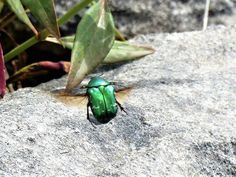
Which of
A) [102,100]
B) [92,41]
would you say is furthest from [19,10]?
[102,100]

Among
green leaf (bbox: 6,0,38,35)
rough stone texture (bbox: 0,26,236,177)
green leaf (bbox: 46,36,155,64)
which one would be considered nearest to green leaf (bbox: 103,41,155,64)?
green leaf (bbox: 46,36,155,64)

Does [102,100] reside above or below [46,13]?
below

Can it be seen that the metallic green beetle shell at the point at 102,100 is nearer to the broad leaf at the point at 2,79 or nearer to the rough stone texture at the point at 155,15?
the broad leaf at the point at 2,79

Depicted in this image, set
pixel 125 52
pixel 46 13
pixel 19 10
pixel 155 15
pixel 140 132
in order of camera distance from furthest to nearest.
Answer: pixel 155 15 < pixel 125 52 < pixel 19 10 < pixel 46 13 < pixel 140 132

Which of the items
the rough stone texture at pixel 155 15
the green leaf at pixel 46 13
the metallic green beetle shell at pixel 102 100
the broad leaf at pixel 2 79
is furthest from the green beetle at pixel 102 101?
the rough stone texture at pixel 155 15

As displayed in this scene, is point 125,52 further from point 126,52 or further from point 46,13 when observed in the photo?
point 46,13

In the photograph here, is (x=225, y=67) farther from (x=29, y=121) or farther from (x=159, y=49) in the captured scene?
(x=29, y=121)

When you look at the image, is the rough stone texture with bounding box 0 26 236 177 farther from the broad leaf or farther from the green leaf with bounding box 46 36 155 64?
the green leaf with bounding box 46 36 155 64
